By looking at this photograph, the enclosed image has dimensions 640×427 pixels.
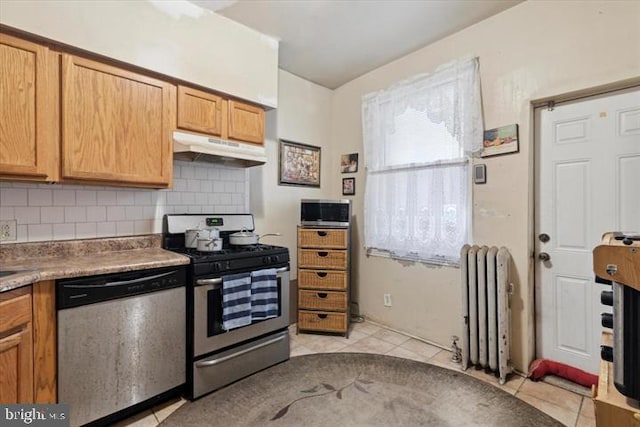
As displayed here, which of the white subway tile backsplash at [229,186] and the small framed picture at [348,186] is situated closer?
the white subway tile backsplash at [229,186]

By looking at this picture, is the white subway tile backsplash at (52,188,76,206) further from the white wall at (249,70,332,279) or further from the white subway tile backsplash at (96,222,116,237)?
the white wall at (249,70,332,279)

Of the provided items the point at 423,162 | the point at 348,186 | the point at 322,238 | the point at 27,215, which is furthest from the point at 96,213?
the point at 423,162

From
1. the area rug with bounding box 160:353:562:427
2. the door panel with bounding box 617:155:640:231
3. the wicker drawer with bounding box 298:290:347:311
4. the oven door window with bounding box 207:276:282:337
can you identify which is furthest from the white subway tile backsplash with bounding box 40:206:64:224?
the door panel with bounding box 617:155:640:231

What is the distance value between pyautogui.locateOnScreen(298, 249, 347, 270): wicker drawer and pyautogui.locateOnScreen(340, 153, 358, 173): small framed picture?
1035 millimetres

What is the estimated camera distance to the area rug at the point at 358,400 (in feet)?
5.94

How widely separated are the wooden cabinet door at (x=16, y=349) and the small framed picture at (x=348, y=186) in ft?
9.04

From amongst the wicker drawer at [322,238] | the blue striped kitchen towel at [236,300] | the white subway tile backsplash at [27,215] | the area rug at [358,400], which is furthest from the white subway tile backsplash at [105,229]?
the wicker drawer at [322,238]

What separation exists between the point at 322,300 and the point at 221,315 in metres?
1.14

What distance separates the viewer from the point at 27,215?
194cm

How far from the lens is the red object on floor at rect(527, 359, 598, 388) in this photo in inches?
82.4

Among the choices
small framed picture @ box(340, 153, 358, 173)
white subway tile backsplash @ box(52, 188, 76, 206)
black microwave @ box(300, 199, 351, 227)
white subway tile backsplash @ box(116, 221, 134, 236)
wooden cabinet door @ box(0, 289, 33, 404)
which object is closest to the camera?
wooden cabinet door @ box(0, 289, 33, 404)

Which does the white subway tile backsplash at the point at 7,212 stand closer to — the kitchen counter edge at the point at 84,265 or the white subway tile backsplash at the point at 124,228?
the kitchen counter edge at the point at 84,265

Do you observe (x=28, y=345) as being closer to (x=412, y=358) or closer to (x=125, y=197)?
(x=125, y=197)

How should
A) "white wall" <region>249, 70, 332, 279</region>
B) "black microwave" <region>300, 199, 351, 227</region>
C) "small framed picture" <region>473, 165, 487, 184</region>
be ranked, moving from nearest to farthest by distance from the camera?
"small framed picture" <region>473, 165, 487, 184</region>
"black microwave" <region>300, 199, 351, 227</region>
"white wall" <region>249, 70, 332, 279</region>
